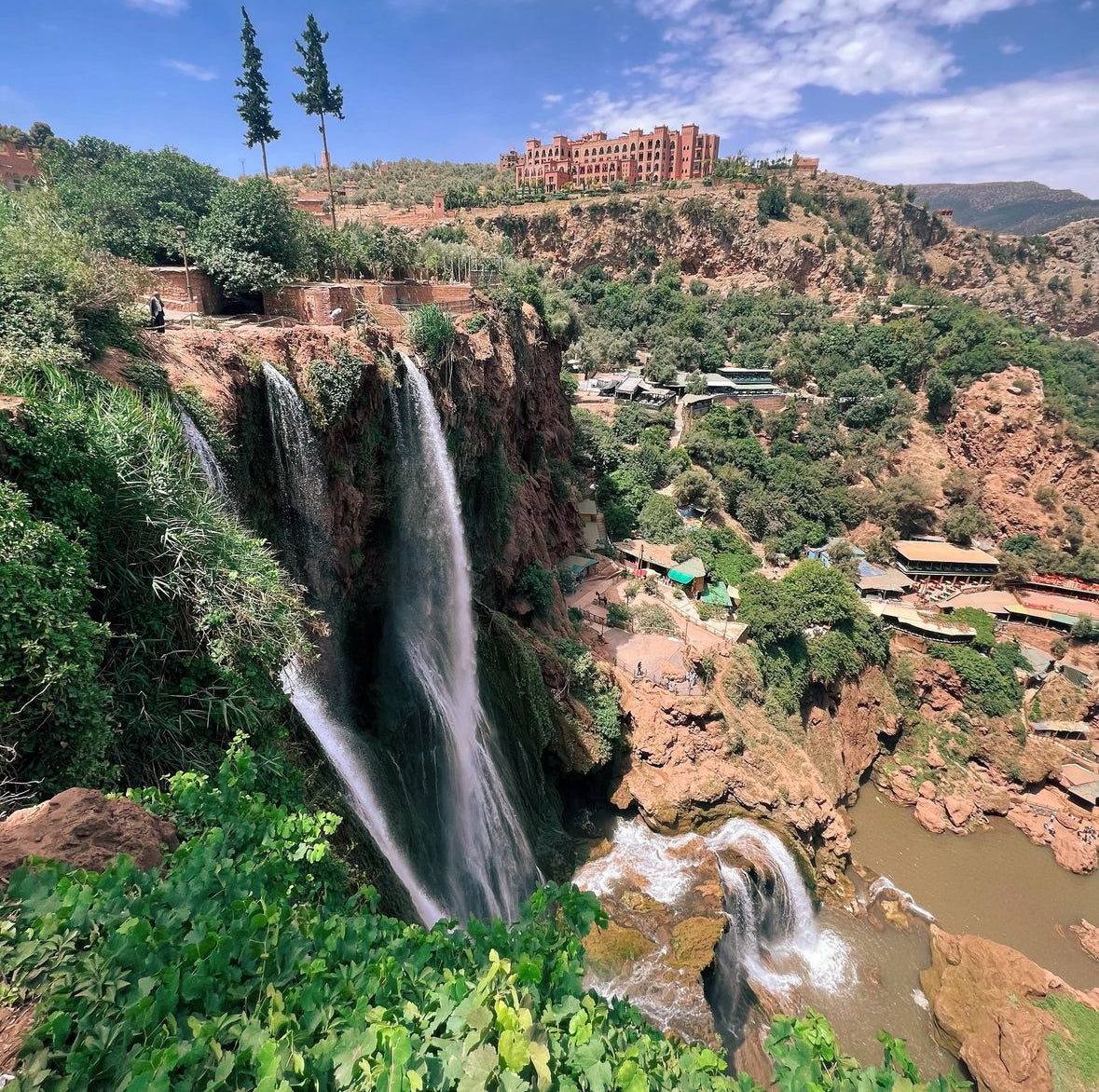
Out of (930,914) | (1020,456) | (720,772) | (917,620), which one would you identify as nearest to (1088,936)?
(930,914)

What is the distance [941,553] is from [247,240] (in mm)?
38631

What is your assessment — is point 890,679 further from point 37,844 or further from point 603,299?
point 603,299

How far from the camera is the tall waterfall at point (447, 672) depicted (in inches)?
538

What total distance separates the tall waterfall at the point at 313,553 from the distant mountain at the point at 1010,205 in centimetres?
17275

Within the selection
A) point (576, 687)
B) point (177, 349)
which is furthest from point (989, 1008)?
point (177, 349)

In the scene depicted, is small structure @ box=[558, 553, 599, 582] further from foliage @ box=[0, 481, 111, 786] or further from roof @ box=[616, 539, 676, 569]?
foliage @ box=[0, 481, 111, 786]

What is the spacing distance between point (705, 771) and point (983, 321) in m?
50.8

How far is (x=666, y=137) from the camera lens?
258 feet

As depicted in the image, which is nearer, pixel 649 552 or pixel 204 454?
pixel 204 454

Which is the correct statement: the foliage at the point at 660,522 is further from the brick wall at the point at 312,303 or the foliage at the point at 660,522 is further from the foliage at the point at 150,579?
the foliage at the point at 150,579

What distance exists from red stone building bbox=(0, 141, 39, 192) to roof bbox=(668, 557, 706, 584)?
5520cm

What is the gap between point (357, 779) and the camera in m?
10.7

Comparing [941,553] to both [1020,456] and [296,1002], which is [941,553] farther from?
[296,1002]

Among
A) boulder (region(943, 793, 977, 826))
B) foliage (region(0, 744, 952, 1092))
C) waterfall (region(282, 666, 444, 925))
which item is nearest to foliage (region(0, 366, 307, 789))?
foliage (region(0, 744, 952, 1092))
